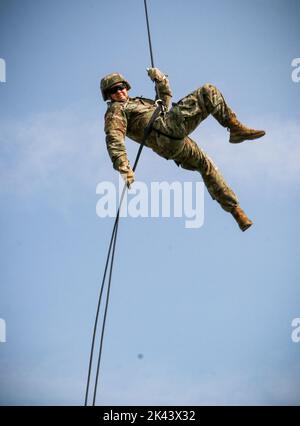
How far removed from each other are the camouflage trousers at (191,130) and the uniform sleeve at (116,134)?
1.63ft

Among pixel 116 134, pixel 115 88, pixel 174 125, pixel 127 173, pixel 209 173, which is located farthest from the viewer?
pixel 209 173

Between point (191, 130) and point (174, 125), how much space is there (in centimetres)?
31

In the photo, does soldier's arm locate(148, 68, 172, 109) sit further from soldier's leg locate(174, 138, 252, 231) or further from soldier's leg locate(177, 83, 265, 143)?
soldier's leg locate(174, 138, 252, 231)

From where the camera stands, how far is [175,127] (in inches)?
460

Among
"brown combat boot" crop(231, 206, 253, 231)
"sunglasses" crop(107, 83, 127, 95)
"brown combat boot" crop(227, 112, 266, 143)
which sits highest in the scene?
"sunglasses" crop(107, 83, 127, 95)

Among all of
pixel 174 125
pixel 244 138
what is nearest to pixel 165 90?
pixel 174 125

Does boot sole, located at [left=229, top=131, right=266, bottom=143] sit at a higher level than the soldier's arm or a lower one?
lower

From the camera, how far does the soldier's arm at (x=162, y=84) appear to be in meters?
11.6

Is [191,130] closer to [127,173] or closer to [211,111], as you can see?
[211,111]

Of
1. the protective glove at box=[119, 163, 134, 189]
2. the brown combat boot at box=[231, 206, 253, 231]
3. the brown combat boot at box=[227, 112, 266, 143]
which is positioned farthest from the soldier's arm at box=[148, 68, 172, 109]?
the brown combat boot at box=[231, 206, 253, 231]

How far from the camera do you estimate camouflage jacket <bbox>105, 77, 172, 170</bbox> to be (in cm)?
1148
